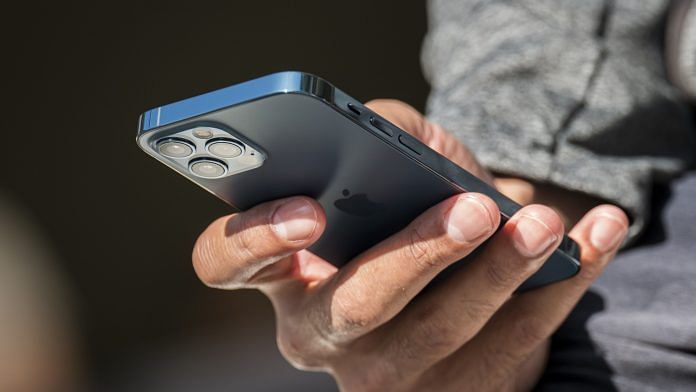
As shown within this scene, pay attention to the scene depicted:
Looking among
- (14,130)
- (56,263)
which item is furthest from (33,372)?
(14,130)

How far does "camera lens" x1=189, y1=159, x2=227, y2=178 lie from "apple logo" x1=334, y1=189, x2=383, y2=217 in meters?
0.07

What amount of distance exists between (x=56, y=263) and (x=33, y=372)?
0.27 metres

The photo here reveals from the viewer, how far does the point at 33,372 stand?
5.74ft

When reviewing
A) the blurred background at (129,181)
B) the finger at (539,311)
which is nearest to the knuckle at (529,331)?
the finger at (539,311)

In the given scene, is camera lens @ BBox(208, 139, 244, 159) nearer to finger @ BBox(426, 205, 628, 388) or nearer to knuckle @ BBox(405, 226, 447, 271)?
knuckle @ BBox(405, 226, 447, 271)

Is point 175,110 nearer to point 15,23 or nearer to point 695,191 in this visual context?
point 695,191

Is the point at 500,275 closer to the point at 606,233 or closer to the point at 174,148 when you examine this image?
the point at 606,233

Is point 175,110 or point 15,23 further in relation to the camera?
point 15,23

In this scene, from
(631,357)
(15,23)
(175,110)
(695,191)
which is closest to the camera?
(175,110)

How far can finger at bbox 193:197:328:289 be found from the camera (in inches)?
15.4

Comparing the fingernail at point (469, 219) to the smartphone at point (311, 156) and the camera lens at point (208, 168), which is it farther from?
the camera lens at point (208, 168)

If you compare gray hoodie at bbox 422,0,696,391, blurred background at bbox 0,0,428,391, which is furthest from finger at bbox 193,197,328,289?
blurred background at bbox 0,0,428,391

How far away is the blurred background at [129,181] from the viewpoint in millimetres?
1767

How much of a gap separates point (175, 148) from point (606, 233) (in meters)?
0.26
